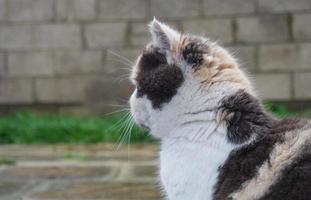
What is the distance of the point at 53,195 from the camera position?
4062mm

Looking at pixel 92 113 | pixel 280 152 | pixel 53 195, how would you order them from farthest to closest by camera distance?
pixel 92 113 < pixel 53 195 < pixel 280 152

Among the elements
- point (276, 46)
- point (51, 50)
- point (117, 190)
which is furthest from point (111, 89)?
point (117, 190)

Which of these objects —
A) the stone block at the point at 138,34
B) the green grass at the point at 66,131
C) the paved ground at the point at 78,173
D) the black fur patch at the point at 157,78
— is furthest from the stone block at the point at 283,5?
the black fur patch at the point at 157,78

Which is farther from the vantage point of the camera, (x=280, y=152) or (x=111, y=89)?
(x=111, y=89)

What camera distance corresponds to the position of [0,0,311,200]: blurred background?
6.21 m

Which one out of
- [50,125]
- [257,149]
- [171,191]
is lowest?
[50,125]

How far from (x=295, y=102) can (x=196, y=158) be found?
438 cm

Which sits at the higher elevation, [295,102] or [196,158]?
[196,158]

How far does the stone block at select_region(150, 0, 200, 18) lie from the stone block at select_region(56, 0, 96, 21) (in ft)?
2.26

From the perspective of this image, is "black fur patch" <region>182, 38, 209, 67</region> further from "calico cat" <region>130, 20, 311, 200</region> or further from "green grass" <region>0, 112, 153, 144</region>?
"green grass" <region>0, 112, 153, 144</region>

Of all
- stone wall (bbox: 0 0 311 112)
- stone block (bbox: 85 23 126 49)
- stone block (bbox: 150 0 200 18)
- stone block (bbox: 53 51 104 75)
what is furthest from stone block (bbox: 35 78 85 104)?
stone block (bbox: 150 0 200 18)

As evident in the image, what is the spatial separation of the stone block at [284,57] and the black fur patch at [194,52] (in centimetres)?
417

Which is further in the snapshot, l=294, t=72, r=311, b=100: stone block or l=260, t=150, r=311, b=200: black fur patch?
l=294, t=72, r=311, b=100: stone block

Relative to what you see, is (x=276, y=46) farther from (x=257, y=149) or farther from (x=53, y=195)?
(x=257, y=149)
